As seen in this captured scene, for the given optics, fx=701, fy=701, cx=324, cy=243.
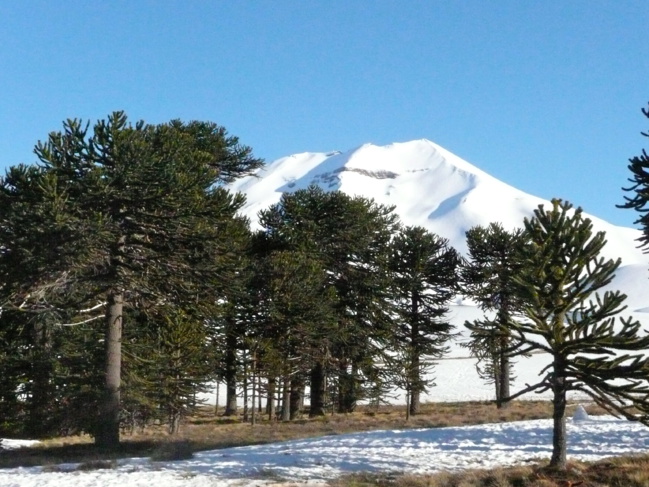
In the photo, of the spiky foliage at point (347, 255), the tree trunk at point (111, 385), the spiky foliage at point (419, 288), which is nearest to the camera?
the tree trunk at point (111, 385)

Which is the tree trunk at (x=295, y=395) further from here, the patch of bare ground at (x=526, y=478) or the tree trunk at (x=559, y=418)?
the tree trunk at (x=559, y=418)

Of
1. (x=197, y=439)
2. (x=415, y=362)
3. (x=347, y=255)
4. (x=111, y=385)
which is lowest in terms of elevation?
(x=197, y=439)

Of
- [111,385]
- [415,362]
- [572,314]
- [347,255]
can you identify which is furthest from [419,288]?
[572,314]

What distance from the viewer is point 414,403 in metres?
34.4

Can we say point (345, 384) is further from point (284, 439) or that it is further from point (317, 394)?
point (284, 439)

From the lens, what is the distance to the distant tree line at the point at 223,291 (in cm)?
1286

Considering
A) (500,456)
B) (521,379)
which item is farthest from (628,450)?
(521,379)

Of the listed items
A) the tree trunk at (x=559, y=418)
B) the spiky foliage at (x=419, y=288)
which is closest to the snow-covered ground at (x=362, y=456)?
the tree trunk at (x=559, y=418)

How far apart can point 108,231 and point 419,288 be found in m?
18.1

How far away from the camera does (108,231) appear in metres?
17.3

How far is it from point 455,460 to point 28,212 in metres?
10.9

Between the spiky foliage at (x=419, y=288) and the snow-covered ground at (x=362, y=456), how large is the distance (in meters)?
12.1

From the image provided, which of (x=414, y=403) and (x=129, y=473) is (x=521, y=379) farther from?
(x=129, y=473)

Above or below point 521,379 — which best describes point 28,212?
above
